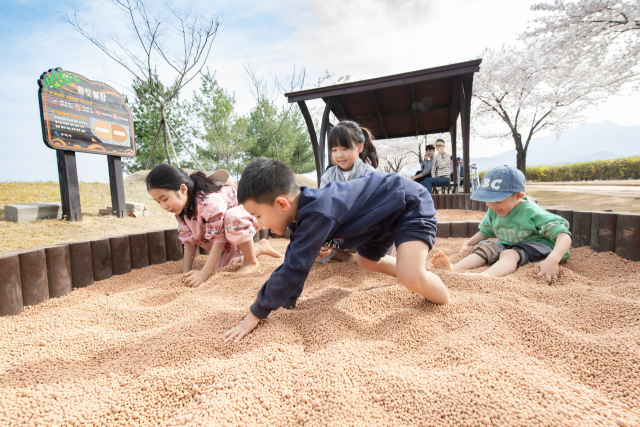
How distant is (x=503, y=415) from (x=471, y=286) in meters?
1.04

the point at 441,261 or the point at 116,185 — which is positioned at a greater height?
the point at 116,185

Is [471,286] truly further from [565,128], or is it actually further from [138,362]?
[565,128]

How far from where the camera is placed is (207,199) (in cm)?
239

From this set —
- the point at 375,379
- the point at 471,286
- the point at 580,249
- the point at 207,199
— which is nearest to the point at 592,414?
the point at 375,379

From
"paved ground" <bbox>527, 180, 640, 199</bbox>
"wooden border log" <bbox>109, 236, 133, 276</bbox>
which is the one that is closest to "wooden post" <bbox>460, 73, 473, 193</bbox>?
"paved ground" <bbox>527, 180, 640, 199</bbox>

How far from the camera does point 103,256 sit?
7.93 feet

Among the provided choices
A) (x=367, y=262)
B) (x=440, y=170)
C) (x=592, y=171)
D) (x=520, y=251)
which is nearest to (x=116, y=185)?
(x=367, y=262)

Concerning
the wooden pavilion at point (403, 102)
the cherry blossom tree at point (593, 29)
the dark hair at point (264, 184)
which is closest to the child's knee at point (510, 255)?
the dark hair at point (264, 184)

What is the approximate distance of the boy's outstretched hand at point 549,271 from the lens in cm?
184

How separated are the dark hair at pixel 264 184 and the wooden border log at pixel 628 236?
2.35 meters

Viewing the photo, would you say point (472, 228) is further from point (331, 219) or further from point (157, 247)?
point (157, 247)

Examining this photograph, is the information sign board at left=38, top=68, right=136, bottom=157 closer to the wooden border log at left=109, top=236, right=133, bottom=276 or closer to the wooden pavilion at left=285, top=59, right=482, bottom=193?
the wooden pavilion at left=285, top=59, right=482, bottom=193

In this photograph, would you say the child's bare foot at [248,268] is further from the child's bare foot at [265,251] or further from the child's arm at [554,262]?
the child's arm at [554,262]

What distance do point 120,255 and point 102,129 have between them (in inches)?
158
